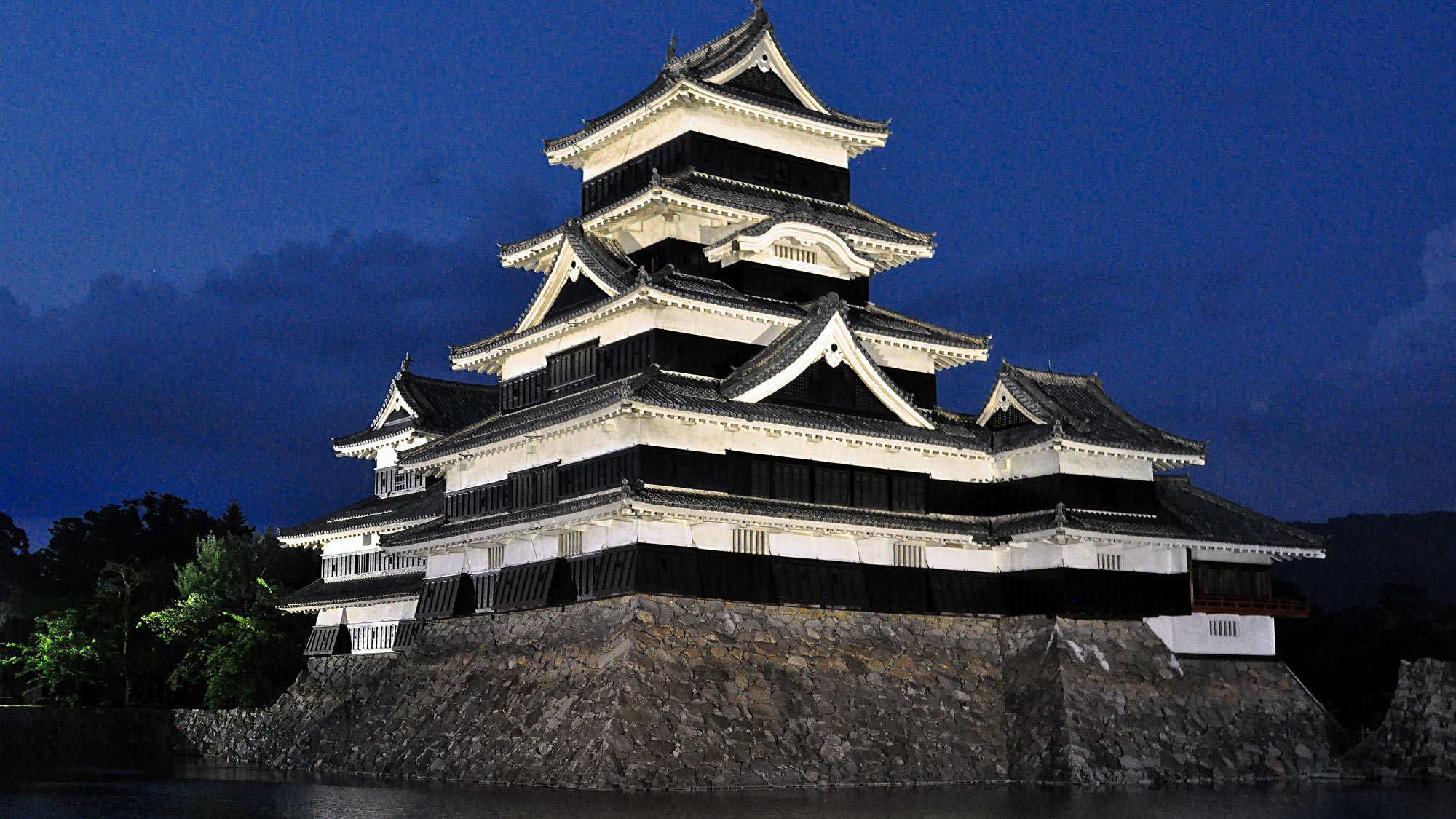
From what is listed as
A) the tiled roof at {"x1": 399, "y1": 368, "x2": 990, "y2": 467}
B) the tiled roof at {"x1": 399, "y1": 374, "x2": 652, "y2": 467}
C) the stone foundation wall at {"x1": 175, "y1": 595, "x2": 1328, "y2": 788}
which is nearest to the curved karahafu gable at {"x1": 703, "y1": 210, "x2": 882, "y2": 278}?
the tiled roof at {"x1": 399, "y1": 368, "x2": 990, "y2": 467}

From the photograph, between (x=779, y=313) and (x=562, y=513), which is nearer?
(x=562, y=513)

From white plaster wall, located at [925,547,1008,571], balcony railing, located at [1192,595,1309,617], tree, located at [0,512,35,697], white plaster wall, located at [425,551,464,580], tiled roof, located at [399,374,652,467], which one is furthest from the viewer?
tree, located at [0,512,35,697]

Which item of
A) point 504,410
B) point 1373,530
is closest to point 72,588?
point 504,410

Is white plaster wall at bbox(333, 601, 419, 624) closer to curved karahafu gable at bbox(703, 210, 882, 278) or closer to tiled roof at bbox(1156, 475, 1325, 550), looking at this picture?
curved karahafu gable at bbox(703, 210, 882, 278)

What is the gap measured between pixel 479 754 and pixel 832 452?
11642 mm

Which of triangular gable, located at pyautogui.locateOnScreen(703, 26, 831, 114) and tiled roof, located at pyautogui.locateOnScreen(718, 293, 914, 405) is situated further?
triangular gable, located at pyautogui.locateOnScreen(703, 26, 831, 114)

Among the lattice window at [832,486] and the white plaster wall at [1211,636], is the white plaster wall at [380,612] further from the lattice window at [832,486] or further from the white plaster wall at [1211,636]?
the white plaster wall at [1211,636]

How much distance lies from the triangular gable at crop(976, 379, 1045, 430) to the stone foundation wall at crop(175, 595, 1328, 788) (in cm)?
569

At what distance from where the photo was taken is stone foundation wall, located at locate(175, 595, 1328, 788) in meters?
31.3

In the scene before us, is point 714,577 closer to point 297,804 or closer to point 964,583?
point 964,583

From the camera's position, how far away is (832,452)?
3681cm

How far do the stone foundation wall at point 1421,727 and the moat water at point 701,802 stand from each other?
6.83 feet

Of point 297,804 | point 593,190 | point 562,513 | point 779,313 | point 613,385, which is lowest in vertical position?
point 297,804

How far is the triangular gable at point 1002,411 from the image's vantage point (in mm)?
39625
